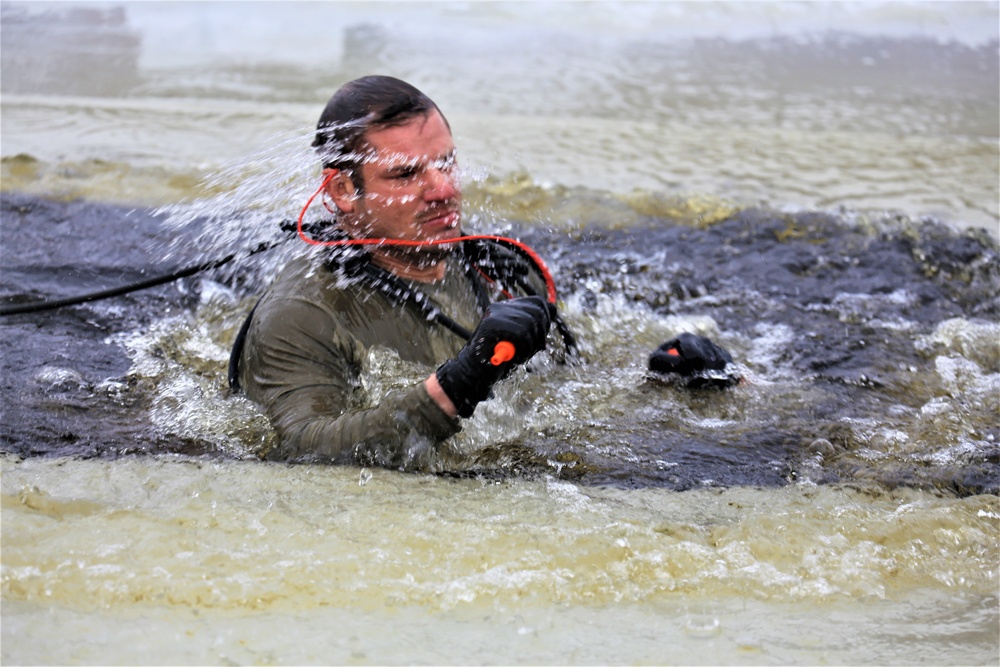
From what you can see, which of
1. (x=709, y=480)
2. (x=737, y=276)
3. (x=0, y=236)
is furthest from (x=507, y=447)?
(x=0, y=236)

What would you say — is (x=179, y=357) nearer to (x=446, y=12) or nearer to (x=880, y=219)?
(x=880, y=219)

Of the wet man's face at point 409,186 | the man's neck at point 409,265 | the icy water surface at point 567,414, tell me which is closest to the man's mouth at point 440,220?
the wet man's face at point 409,186

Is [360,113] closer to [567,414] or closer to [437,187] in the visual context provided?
[437,187]

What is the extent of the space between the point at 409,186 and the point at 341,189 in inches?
8.9

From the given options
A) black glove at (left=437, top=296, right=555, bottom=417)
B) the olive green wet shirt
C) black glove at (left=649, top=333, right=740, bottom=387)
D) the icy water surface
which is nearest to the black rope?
the olive green wet shirt

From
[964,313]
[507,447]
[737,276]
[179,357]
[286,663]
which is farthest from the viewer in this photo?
[737,276]

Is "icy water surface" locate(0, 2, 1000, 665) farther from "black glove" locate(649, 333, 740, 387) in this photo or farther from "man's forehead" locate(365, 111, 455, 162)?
"man's forehead" locate(365, 111, 455, 162)

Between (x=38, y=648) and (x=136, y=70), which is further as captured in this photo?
(x=136, y=70)

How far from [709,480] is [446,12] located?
1059 centimetres

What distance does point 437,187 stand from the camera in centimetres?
285

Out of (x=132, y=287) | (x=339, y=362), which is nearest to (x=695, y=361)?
(x=339, y=362)

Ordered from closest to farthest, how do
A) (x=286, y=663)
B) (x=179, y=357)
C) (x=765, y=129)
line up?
(x=286, y=663)
(x=179, y=357)
(x=765, y=129)

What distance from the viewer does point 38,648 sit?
1.88m

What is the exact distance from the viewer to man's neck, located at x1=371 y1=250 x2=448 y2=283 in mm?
2990
